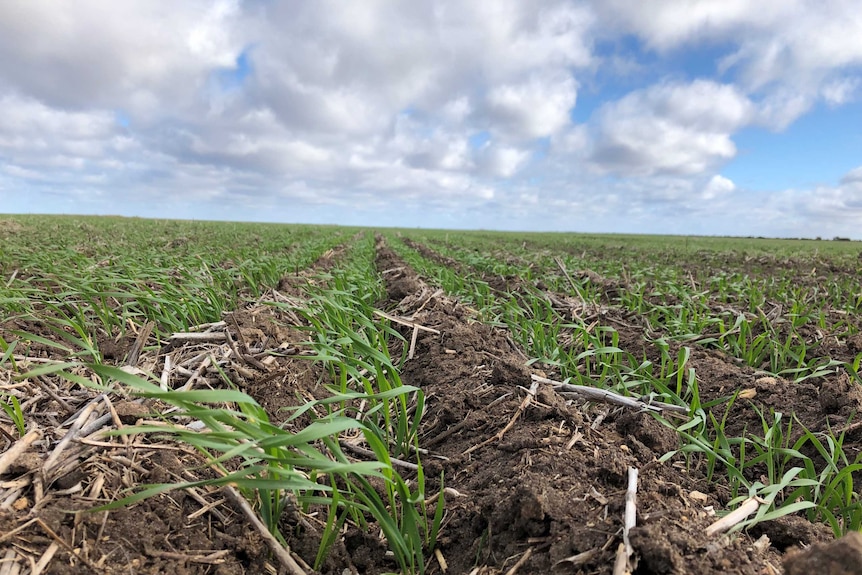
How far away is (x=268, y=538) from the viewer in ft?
5.13

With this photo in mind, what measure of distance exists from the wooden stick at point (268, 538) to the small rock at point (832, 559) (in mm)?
1312

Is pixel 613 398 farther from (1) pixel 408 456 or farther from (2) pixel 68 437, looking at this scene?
(2) pixel 68 437

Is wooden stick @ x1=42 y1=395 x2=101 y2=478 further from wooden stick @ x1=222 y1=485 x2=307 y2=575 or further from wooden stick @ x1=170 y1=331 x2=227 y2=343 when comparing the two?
wooden stick @ x1=170 y1=331 x2=227 y2=343

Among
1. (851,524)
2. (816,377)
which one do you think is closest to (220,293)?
(851,524)

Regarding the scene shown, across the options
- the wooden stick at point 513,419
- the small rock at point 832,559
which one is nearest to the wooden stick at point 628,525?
the small rock at point 832,559

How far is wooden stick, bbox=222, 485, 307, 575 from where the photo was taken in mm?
1519

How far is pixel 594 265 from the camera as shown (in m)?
9.89

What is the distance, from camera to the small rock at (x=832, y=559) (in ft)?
3.26

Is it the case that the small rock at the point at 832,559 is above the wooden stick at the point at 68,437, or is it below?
above

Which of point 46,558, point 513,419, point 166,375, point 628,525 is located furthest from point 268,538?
point 166,375

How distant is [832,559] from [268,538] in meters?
1.49

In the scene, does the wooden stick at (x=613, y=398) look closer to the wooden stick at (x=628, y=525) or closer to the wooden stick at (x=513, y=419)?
the wooden stick at (x=513, y=419)

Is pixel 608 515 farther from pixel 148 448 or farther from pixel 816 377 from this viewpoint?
pixel 816 377

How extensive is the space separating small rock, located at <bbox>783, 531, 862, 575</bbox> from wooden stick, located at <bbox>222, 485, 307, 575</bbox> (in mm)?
1312
